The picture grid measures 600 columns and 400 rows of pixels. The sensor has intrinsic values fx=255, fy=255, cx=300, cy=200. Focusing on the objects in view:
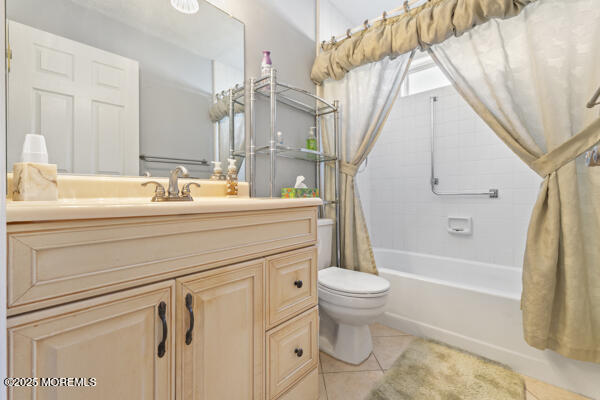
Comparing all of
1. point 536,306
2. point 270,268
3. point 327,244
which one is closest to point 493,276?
point 536,306

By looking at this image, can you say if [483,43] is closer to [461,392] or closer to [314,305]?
[314,305]

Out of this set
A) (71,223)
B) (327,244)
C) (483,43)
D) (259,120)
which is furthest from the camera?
(327,244)

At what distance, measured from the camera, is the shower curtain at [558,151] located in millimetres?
1194

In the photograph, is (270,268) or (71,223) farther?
(270,268)

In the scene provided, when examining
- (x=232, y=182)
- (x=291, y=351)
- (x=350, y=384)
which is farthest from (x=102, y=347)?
(x=350, y=384)

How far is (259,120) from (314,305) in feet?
3.96

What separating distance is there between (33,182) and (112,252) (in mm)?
467

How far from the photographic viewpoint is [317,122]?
2162 millimetres

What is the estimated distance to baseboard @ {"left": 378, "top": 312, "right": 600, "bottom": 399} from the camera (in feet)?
4.00

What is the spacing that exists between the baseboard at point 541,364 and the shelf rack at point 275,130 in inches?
→ 34.2

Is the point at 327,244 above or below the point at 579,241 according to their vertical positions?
below

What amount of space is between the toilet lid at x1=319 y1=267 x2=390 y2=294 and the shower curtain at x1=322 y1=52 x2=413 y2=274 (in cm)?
26

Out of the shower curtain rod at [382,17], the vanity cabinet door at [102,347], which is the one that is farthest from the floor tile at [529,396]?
the shower curtain rod at [382,17]

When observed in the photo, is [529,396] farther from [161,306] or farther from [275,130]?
[275,130]
